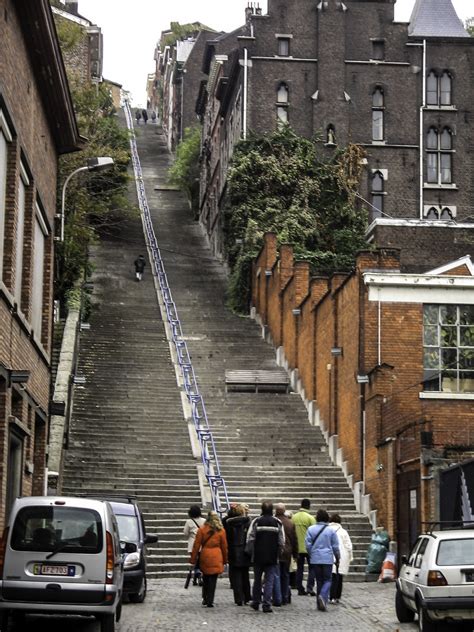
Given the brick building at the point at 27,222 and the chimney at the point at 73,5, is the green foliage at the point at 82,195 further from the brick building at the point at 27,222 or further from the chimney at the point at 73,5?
the chimney at the point at 73,5

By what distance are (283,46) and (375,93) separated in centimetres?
458

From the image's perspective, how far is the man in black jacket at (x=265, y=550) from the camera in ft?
61.4

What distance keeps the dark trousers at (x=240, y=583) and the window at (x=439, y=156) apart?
36693 millimetres

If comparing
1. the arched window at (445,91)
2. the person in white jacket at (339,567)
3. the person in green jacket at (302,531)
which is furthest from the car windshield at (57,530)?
the arched window at (445,91)

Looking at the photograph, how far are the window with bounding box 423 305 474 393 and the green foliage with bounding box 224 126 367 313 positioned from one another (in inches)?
716

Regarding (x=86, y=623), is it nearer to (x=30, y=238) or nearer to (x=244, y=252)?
(x=30, y=238)

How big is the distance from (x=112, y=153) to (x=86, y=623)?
35.5m

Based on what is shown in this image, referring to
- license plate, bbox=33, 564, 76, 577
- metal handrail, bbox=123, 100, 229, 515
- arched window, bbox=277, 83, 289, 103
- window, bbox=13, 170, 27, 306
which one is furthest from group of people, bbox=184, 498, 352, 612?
arched window, bbox=277, 83, 289, 103

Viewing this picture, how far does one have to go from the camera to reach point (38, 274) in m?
25.3

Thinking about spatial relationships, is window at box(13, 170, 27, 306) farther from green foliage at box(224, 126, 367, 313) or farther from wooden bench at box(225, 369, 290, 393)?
green foliage at box(224, 126, 367, 313)

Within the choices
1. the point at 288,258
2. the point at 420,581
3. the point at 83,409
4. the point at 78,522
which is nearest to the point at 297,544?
the point at 420,581

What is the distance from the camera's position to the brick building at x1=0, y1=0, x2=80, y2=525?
19.4 metres

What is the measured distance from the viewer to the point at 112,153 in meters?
50.4

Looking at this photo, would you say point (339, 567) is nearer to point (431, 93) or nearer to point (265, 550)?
point (265, 550)
